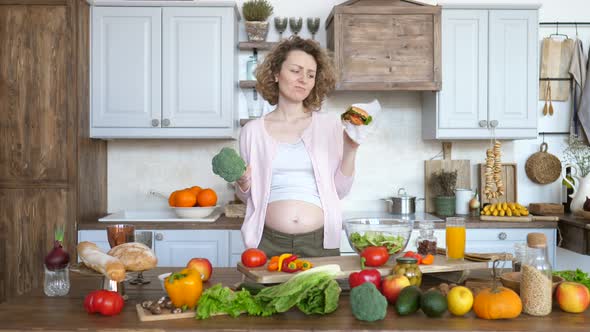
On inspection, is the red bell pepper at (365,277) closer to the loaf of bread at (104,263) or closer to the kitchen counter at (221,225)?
the loaf of bread at (104,263)

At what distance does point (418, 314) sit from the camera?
1.57 m

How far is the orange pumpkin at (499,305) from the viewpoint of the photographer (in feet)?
4.91

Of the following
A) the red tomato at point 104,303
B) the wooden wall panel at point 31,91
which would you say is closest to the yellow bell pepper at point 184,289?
the red tomato at point 104,303

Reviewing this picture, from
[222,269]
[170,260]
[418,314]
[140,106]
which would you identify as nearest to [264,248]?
[222,269]

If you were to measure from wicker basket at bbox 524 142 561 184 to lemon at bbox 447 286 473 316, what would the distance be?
2.95 meters

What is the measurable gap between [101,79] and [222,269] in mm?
2103

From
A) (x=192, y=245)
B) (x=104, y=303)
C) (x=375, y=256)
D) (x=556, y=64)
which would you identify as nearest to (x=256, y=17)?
(x=192, y=245)

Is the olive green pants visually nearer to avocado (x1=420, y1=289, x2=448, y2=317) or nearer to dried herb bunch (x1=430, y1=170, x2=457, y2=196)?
avocado (x1=420, y1=289, x2=448, y2=317)

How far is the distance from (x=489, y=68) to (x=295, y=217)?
83.0 inches

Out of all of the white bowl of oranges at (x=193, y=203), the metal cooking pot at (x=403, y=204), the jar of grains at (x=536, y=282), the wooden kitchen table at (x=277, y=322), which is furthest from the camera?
the metal cooking pot at (x=403, y=204)

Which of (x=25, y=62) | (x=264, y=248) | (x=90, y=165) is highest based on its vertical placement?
(x=25, y=62)

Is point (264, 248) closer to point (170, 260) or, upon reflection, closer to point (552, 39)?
point (170, 260)

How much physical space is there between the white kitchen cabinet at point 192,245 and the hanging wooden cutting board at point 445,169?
1517 millimetres

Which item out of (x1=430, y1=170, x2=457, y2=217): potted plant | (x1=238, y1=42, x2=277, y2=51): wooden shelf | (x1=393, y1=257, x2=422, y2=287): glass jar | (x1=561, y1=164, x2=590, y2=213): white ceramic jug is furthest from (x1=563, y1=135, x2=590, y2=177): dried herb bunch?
(x1=393, y1=257, x2=422, y2=287): glass jar
